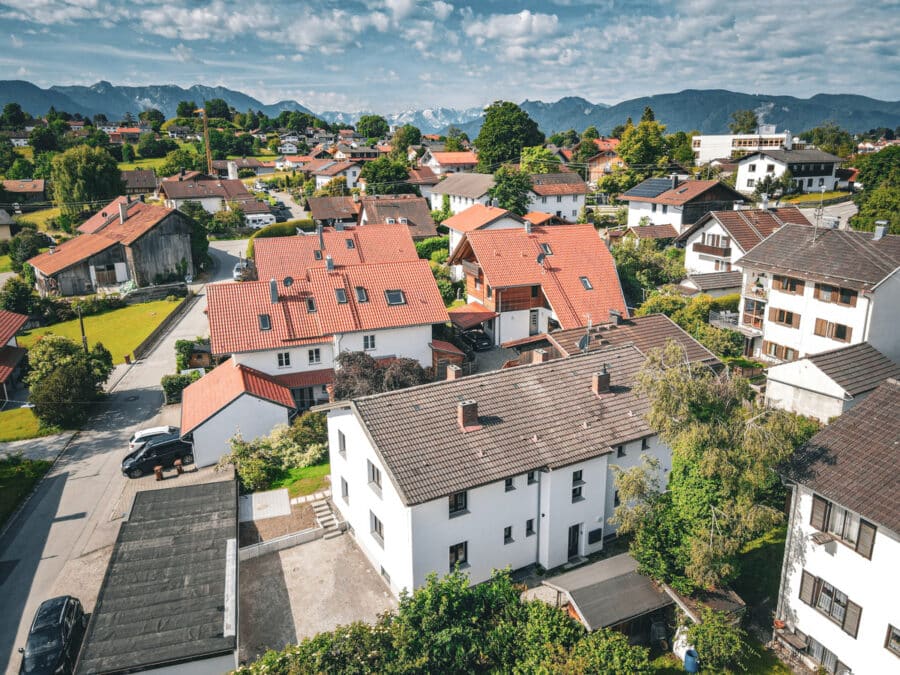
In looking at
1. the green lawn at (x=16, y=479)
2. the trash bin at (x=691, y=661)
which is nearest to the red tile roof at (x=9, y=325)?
the green lawn at (x=16, y=479)

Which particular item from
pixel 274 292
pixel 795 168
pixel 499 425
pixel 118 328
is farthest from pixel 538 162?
pixel 499 425

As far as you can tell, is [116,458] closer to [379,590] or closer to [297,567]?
[297,567]

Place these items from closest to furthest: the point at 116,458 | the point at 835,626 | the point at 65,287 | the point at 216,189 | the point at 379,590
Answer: the point at 835,626, the point at 379,590, the point at 116,458, the point at 65,287, the point at 216,189

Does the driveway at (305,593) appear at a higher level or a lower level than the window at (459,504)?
lower

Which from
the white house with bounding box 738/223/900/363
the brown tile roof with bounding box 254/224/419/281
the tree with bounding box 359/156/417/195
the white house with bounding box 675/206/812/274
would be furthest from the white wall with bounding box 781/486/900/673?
the tree with bounding box 359/156/417/195

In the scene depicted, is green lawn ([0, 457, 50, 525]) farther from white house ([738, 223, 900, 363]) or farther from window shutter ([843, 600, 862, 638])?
white house ([738, 223, 900, 363])

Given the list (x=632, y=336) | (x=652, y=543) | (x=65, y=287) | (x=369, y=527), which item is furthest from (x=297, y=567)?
(x=65, y=287)

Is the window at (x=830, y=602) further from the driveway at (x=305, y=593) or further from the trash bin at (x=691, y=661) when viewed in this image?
the driveway at (x=305, y=593)
